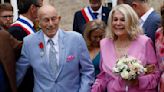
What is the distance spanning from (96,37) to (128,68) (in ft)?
3.51

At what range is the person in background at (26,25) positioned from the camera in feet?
17.0

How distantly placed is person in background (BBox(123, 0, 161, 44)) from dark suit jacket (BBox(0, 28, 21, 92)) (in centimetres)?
168

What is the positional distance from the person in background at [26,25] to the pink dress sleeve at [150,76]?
50.0 inches

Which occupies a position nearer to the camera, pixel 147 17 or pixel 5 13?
pixel 147 17

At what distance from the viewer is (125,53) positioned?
15.4 feet

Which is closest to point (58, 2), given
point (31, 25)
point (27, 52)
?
point (31, 25)

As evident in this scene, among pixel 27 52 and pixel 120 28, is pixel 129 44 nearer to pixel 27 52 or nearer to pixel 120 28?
pixel 120 28

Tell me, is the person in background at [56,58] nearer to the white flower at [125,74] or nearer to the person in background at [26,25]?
the person in background at [26,25]

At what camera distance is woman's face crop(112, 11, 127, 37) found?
15.5 ft

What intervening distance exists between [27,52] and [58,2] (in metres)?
5.68

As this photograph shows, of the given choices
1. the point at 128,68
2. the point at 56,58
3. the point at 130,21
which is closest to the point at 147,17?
the point at 130,21

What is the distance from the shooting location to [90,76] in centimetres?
481

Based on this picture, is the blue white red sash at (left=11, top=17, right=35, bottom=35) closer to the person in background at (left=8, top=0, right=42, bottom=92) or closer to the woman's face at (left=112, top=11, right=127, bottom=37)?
the person in background at (left=8, top=0, right=42, bottom=92)

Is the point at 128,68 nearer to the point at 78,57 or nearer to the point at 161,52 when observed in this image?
the point at 161,52
